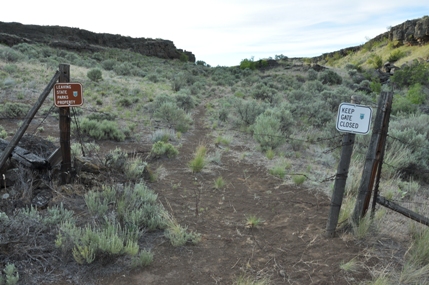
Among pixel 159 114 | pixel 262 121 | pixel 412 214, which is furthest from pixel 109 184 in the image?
pixel 159 114

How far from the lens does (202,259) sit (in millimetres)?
4074

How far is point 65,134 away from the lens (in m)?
5.37

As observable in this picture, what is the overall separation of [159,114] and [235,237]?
898 centimetres

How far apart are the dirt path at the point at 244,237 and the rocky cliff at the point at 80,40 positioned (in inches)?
1502

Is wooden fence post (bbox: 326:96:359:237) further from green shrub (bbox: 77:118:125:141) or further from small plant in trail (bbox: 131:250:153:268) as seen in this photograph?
green shrub (bbox: 77:118:125:141)

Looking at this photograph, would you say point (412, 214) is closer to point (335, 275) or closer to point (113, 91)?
point (335, 275)

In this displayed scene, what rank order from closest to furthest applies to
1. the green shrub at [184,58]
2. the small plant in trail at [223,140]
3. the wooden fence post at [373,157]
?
the wooden fence post at [373,157], the small plant in trail at [223,140], the green shrub at [184,58]

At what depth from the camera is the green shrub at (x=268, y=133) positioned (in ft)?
31.4

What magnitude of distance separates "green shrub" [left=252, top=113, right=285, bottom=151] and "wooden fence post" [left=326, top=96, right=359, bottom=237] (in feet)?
14.8

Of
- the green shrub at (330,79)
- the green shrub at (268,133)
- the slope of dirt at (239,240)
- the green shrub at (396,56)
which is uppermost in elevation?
the green shrub at (396,56)

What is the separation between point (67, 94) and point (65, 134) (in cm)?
65

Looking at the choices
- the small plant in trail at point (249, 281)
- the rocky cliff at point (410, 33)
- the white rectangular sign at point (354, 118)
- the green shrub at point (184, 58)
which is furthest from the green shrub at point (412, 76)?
the green shrub at point (184, 58)

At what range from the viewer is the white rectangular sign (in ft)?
12.7

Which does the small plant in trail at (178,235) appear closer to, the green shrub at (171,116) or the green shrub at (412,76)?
the green shrub at (171,116)
